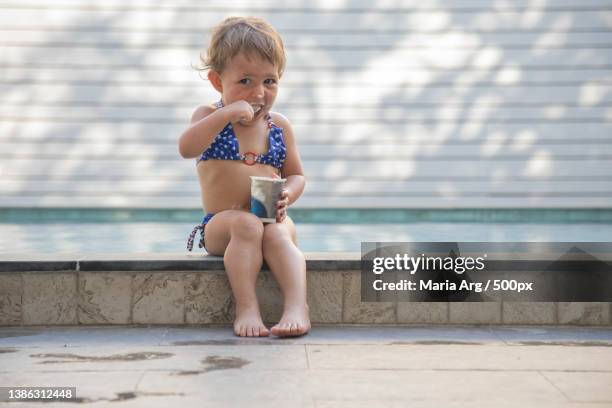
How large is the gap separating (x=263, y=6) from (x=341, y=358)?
6.02 meters

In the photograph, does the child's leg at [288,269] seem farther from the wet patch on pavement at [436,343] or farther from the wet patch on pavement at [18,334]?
the wet patch on pavement at [18,334]

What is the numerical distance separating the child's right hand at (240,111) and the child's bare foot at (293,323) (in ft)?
2.02

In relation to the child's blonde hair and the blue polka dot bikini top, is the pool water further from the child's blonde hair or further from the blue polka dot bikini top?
the child's blonde hair

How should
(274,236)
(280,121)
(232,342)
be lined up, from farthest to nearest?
(280,121) < (274,236) < (232,342)

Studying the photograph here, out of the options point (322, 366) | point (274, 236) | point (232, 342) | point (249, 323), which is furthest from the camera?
point (274, 236)

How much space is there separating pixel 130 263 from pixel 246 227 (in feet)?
1.31

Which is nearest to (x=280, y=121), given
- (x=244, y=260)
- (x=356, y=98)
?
(x=244, y=260)

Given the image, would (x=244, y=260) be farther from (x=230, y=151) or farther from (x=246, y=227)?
(x=230, y=151)

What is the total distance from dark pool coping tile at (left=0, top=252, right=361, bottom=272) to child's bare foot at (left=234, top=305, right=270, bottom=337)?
0.18m

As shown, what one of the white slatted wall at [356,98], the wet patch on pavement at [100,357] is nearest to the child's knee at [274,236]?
the wet patch on pavement at [100,357]

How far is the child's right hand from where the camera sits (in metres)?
2.78

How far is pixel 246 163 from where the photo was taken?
2969mm

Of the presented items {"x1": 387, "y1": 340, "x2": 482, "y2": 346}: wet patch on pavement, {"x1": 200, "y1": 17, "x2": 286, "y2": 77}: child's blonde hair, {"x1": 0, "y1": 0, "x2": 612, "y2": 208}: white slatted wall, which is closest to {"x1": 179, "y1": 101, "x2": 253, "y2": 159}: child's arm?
{"x1": 200, "y1": 17, "x2": 286, "y2": 77}: child's blonde hair

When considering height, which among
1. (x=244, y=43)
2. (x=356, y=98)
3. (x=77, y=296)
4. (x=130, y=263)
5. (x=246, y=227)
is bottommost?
(x=77, y=296)
